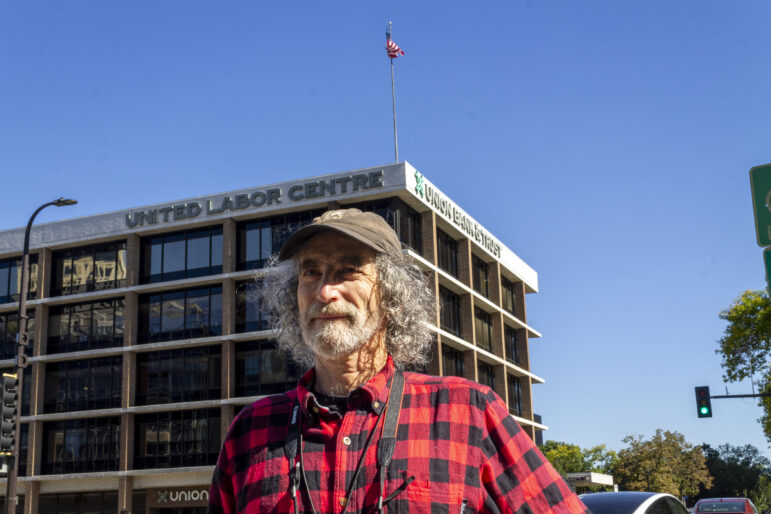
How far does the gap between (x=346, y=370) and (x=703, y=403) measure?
2785cm

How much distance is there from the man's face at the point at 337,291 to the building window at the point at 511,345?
51217mm

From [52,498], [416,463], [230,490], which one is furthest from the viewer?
[52,498]

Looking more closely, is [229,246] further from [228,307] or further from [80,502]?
[80,502]

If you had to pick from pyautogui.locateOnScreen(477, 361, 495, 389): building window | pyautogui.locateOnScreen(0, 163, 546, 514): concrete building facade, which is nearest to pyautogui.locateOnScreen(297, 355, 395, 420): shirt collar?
pyautogui.locateOnScreen(0, 163, 546, 514): concrete building facade

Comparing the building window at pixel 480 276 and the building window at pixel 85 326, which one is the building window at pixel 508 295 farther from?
the building window at pixel 85 326

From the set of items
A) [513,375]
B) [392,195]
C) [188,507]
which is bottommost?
Result: [188,507]

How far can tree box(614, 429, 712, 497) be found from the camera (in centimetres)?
7100

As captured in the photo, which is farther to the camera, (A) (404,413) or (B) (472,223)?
(B) (472,223)

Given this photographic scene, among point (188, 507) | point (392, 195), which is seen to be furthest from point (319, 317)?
point (188, 507)

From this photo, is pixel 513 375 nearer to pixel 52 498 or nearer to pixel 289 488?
pixel 52 498

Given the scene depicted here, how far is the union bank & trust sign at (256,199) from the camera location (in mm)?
40031

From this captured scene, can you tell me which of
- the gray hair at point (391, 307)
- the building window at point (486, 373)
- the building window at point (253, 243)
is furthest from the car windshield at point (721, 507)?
the building window at point (486, 373)

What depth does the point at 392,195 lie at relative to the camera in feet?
131

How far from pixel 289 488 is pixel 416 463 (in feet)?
1.21
